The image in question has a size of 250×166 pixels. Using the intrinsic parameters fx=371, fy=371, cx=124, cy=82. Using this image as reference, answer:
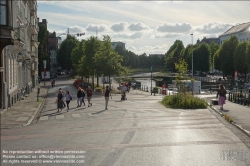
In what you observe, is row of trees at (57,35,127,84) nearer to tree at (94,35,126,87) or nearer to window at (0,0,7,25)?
tree at (94,35,126,87)

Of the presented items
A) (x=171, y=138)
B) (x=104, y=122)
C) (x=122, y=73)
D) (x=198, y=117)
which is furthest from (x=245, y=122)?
(x=122, y=73)

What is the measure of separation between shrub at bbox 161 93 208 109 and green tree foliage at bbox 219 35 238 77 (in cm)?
4807

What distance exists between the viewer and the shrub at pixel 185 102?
25.6 metres

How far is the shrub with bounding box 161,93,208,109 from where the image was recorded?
25594 millimetres

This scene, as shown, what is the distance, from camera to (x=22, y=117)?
21.4 meters

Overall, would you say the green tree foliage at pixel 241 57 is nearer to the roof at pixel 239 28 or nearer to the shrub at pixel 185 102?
the roof at pixel 239 28

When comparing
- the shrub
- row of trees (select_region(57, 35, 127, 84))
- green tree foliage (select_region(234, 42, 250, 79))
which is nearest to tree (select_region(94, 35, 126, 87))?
row of trees (select_region(57, 35, 127, 84))

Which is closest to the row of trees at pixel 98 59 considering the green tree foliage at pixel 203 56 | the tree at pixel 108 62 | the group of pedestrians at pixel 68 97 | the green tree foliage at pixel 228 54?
the tree at pixel 108 62

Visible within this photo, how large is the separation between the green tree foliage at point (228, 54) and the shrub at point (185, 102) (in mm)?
48071

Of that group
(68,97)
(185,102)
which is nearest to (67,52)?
(68,97)

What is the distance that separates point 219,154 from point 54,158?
4.85 metres

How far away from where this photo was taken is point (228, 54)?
7269cm

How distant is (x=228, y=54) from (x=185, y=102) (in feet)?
164

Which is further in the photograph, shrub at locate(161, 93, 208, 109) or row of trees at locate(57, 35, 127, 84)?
row of trees at locate(57, 35, 127, 84)
